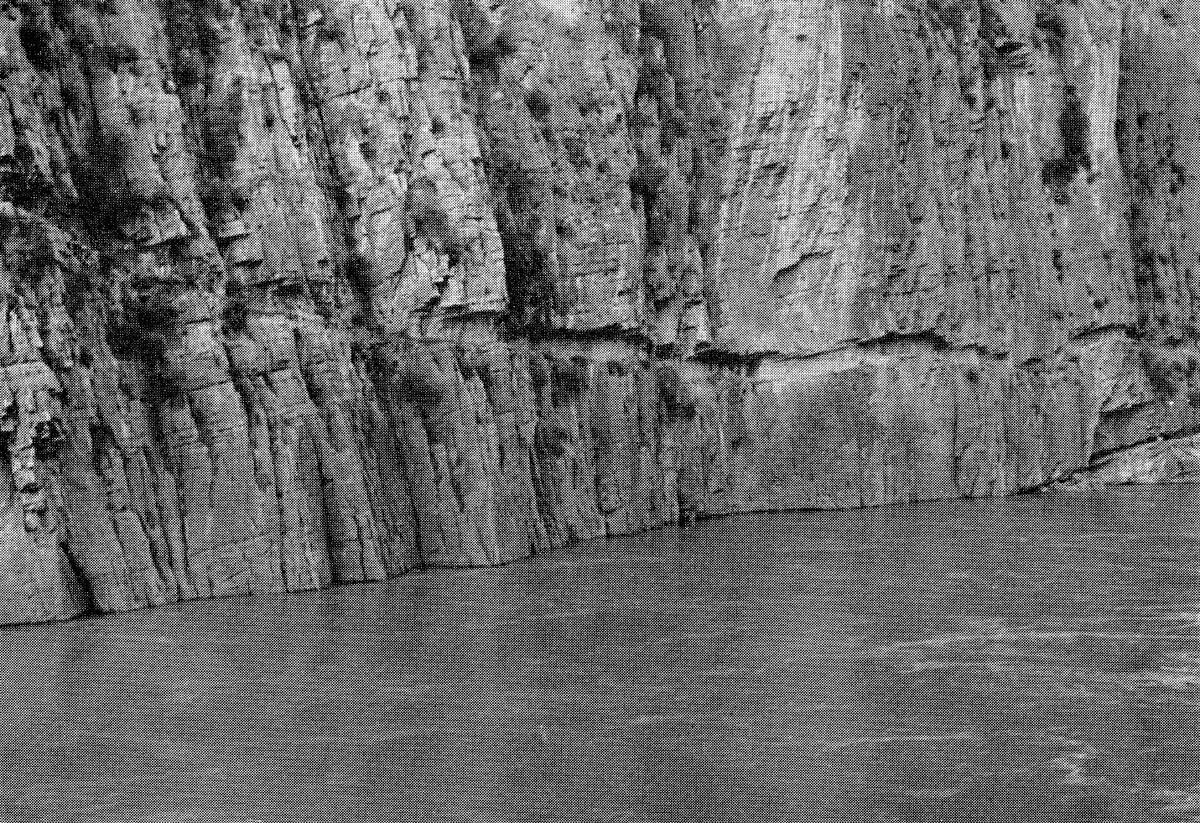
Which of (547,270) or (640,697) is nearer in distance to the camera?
(640,697)

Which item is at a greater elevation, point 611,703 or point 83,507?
point 83,507

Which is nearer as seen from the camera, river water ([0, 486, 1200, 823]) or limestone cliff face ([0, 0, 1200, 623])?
river water ([0, 486, 1200, 823])

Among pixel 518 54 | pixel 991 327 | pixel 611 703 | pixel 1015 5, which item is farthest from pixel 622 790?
pixel 1015 5

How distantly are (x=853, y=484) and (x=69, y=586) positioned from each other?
35.9 m

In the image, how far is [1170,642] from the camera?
5228 cm

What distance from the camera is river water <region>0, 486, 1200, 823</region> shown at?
38156 mm

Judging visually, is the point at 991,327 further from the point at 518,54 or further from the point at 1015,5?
the point at 518,54

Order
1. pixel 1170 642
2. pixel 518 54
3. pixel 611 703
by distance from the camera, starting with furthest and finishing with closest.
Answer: pixel 518 54
pixel 1170 642
pixel 611 703

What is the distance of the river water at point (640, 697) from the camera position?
38.2 metres

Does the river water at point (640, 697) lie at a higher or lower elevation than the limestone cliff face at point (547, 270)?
lower

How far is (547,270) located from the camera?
7269 centimetres

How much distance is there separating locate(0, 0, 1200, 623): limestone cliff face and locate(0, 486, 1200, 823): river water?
344 cm

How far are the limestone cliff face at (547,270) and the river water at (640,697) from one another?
344 cm

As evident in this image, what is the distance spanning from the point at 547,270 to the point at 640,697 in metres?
28.8
